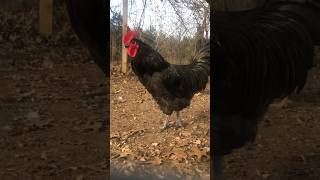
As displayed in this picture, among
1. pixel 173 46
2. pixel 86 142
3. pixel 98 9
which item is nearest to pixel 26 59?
pixel 86 142

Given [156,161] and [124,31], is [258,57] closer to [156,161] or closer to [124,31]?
[124,31]

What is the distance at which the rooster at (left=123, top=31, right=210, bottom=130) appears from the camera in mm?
2721

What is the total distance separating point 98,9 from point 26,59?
1.24 m

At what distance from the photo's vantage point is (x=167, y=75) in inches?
109

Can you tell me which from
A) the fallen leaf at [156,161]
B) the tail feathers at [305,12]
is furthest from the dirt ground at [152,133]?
the tail feathers at [305,12]

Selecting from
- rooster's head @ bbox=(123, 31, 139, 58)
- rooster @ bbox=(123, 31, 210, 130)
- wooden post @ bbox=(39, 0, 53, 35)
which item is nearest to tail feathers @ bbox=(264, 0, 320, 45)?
rooster @ bbox=(123, 31, 210, 130)

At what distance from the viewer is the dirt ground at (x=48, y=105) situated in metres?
3.51

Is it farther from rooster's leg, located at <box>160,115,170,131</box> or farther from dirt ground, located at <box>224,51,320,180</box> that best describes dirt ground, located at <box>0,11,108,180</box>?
dirt ground, located at <box>224,51,320,180</box>

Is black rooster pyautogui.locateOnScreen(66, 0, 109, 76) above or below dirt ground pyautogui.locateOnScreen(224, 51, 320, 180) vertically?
above

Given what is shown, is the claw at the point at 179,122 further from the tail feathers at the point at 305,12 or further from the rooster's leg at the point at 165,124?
the tail feathers at the point at 305,12

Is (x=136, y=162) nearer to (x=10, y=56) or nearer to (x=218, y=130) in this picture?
(x=218, y=130)

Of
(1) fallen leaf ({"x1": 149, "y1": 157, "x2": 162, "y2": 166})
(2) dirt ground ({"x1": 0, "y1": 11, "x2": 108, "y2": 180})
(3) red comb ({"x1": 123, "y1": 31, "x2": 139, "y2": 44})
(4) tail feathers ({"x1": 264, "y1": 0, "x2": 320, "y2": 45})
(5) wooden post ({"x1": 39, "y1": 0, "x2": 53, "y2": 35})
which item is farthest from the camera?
(2) dirt ground ({"x1": 0, "y1": 11, "x2": 108, "y2": 180})

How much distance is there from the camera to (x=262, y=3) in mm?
2621

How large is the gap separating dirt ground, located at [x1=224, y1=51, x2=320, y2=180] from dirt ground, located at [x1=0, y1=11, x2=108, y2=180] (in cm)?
98
